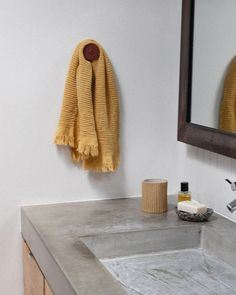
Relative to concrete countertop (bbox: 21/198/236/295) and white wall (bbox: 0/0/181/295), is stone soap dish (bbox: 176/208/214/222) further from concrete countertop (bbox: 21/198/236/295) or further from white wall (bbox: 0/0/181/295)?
white wall (bbox: 0/0/181/295)

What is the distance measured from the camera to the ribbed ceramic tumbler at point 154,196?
172cm

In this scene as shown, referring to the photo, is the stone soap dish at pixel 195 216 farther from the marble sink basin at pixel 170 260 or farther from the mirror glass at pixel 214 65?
the mirror glass at pixel 214 65

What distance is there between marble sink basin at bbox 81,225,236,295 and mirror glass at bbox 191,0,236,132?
365 millimetres

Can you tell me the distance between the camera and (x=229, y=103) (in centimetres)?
156

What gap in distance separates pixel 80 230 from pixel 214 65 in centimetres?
67

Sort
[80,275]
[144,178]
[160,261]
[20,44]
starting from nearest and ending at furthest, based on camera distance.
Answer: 1. [80,275]
2. [160,261]
3. [20,44]
4. [144,178]

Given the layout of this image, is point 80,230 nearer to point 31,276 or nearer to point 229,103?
point 31,276

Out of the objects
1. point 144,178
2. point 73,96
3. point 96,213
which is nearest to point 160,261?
point 96,213

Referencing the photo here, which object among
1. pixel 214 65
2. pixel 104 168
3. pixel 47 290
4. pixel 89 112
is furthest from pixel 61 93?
pixel 47 290

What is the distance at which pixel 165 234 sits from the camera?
1.58 metres

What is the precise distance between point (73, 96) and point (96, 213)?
0.42m

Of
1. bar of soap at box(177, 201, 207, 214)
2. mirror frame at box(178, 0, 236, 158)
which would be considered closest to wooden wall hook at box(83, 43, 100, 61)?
mirror frame at box(178, 0, 236, 158)

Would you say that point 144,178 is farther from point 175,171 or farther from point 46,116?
point 46,116

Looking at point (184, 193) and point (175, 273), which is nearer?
point (175, 273)
